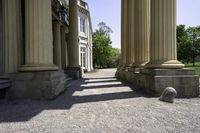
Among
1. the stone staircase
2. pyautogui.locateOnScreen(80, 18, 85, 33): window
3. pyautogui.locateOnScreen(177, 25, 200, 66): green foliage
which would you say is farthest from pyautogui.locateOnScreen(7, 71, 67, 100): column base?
pyautogui.locateOnScreen(177, 25, 200, 66): green foliage

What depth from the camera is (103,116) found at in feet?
18.1

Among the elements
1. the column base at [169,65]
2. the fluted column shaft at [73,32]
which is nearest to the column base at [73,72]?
the fluted column shaft at [73,32]

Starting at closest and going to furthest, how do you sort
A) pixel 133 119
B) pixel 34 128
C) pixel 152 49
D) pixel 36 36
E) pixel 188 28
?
pixel 34 128 < pixel 133 119 < pixel 36 36 < pixel 152 49 < pixel 188 28

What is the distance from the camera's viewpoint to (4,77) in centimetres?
852

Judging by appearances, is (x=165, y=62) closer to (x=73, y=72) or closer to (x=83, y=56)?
(x=73, y=72)

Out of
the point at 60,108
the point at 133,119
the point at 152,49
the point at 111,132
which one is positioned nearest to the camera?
the point at 111,132

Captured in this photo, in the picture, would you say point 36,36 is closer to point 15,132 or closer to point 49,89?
point 49,89

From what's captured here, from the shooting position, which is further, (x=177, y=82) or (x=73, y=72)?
(x=73, y=72)

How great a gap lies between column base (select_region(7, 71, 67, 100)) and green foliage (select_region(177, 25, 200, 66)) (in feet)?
150

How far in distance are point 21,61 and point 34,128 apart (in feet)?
16.4

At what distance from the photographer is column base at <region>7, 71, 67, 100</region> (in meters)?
8.18

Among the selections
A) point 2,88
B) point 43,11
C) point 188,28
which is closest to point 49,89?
point 2,88

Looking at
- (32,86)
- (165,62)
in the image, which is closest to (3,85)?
(32,86)

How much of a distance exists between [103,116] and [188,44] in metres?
49.5
